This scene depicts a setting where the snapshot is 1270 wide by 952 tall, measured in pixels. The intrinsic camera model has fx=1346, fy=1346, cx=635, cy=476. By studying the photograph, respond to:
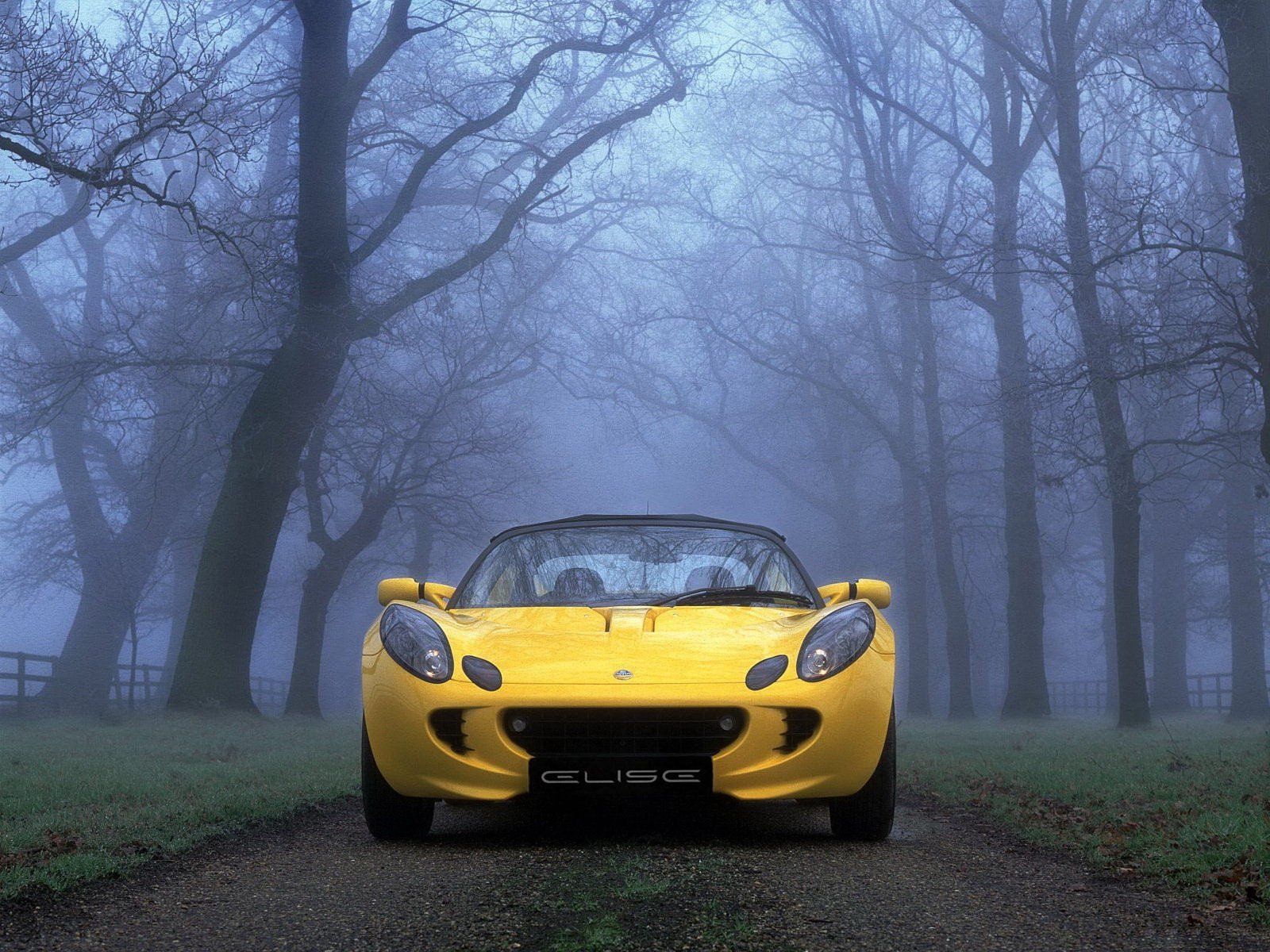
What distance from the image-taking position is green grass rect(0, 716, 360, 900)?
5078mm

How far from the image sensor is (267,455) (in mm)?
16375

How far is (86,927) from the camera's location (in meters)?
3.88

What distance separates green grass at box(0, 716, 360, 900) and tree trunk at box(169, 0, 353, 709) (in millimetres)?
1841

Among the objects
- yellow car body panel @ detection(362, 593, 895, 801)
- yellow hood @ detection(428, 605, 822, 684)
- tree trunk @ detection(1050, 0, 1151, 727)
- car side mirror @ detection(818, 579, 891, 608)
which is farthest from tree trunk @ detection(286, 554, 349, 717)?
yellow car body panel @ detection(362, 593, 895, 801)

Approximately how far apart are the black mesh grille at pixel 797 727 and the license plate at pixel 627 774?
0.32 metres

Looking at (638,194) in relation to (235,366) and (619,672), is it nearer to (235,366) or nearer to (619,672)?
(235,366)

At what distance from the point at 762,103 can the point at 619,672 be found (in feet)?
72.6

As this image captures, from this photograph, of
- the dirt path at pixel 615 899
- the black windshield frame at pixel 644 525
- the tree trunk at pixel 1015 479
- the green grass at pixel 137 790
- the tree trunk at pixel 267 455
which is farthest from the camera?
the tree trunk at pixel 1015 479

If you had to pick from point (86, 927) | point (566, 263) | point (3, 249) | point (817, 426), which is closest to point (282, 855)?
point (86, 927)

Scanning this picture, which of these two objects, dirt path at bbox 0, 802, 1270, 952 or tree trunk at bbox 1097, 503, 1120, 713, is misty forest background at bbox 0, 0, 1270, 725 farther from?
dirt path at bbox 0, 802, 1270, 952

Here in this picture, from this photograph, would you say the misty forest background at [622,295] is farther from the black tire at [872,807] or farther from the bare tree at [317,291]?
the black tire at [872,807]

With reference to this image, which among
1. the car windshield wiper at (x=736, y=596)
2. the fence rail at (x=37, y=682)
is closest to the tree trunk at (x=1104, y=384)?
the car windshield wiper at (x=736, y=596)

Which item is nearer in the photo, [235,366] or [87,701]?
[235,366]

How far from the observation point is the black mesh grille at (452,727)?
5242mm
